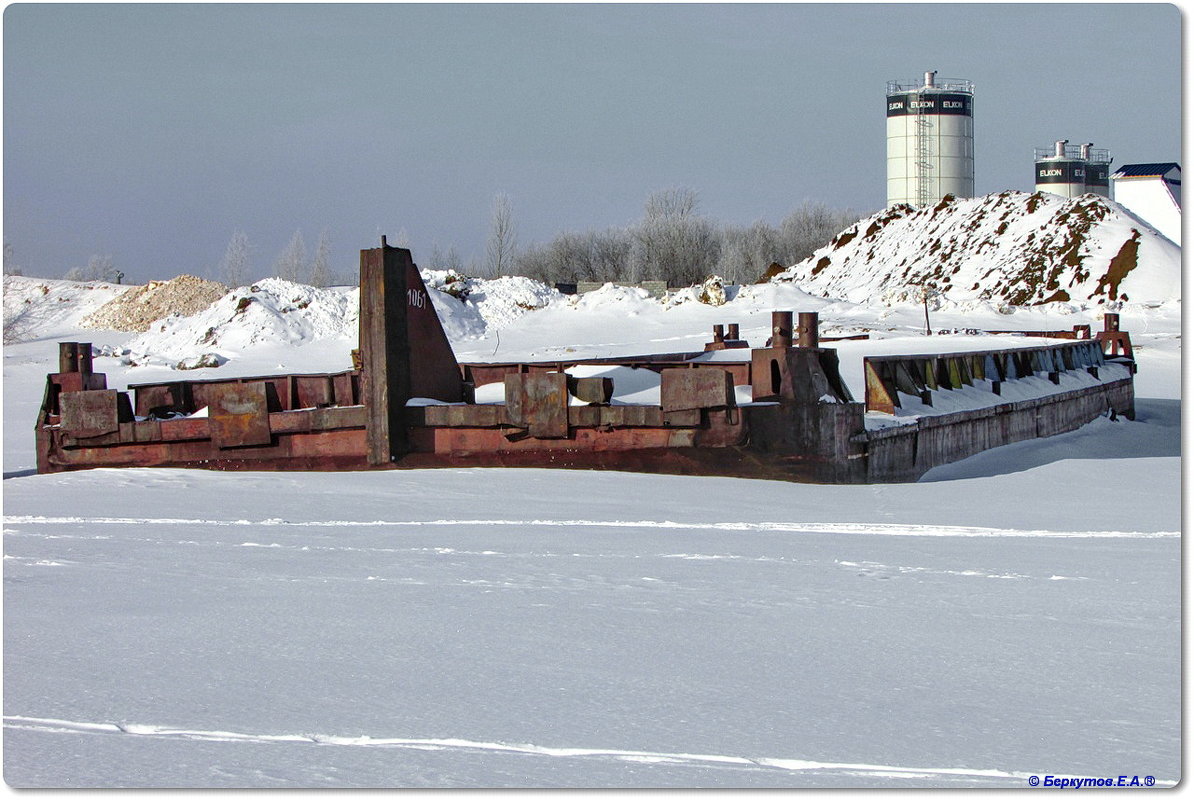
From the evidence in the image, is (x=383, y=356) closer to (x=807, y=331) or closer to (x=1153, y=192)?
(x=807, y=331)

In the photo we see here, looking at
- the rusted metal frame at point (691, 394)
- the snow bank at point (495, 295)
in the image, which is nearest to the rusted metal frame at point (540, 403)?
the rusted metal frame at point (691, 394)

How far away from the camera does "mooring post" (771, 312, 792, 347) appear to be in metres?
11.3

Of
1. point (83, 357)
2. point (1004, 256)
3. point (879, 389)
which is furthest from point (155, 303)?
point (879, 389)

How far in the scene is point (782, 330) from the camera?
1152 cm

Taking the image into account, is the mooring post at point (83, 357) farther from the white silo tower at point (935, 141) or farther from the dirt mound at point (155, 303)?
the white silo tower at point (935, 141)

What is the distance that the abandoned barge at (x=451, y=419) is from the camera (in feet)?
34.0

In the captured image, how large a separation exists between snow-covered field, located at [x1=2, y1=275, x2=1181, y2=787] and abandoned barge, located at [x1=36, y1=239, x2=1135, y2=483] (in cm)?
94

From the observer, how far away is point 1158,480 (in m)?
10.6

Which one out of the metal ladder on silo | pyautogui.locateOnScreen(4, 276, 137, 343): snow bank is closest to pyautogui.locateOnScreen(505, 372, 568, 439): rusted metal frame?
pyautogui.locateOnScreen(4, 276, 137, 343): snow bank

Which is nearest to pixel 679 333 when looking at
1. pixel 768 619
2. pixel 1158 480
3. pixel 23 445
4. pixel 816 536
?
pixel 23 445

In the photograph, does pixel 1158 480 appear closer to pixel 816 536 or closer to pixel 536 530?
pixel 816 536

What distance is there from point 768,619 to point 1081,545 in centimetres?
288

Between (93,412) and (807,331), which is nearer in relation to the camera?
(93,412)

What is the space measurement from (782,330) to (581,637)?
7.27 meters
